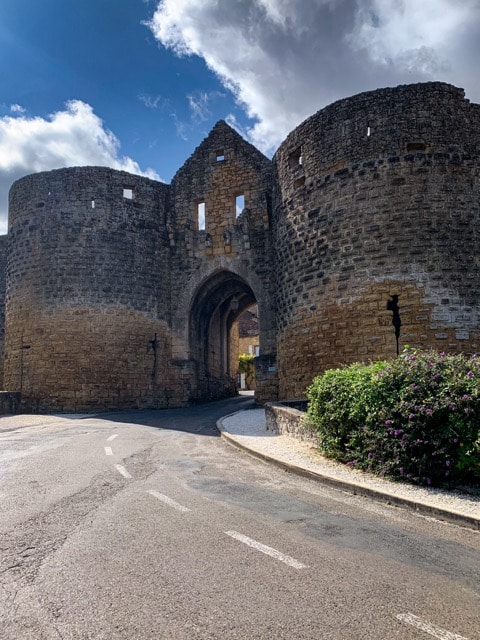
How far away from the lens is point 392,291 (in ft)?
45.7

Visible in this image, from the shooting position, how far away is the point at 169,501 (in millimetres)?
5582

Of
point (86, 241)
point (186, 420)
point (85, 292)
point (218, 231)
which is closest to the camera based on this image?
point (186, 420)

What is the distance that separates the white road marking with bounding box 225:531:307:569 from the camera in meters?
3.73

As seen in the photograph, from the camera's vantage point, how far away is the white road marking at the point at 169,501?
5.24 meters

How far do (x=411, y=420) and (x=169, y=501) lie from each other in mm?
3150

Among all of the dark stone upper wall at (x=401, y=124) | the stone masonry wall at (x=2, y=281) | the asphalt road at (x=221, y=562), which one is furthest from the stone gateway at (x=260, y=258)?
the asphalt road at (x=221, y=562)

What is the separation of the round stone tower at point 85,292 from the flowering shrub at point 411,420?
13.6m

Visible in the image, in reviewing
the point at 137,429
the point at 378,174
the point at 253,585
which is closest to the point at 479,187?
the point at 378,174

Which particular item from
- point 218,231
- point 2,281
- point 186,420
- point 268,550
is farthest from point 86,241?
point 268,550

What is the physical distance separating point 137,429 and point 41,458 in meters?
4.80

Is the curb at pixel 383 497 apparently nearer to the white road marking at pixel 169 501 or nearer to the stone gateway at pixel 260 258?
the white road marking at pixel 169 501

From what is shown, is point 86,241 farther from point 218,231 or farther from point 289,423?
point 289,423

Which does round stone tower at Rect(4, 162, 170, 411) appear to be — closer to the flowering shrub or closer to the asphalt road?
the asphalt road

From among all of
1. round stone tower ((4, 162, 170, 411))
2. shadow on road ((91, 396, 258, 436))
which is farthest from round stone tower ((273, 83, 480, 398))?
round stone tower ((4, 162, 170, 411))
